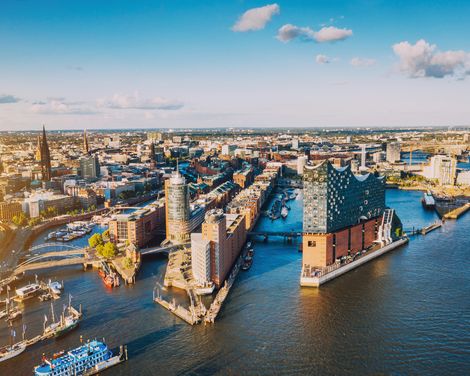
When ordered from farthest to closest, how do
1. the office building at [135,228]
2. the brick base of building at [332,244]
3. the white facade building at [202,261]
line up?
the office building at [135,228]
the brick base of building at [332,244]
the white facade building at [202,261]

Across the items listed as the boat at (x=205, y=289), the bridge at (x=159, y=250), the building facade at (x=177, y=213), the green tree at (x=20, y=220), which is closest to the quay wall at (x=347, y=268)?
the boat at (x=205, y=289)

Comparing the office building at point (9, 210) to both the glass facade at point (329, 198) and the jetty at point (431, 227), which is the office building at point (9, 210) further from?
the jetty at point (431, 227)

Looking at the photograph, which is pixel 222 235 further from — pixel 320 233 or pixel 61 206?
pixel 61 206

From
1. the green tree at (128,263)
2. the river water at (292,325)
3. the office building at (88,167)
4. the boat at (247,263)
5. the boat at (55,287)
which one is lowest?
the river water at (292,325)

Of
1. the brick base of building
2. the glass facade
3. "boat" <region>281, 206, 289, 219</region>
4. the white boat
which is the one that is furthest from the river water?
"boat" <region>281, 206, 289, 219</region>

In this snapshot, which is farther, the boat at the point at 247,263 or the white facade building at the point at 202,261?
the boat at the point at 247,263

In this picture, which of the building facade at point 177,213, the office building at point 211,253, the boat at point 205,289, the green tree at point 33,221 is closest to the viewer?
the boat at point 205,289
